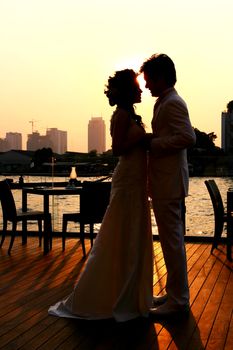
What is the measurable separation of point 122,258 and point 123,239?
0.11m

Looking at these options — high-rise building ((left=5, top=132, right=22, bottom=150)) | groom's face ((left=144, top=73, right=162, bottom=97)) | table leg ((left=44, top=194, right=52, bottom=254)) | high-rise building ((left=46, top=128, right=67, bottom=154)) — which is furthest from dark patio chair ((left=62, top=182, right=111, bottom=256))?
high-rise building ((left=5, top=132, right=22, bottom=150))

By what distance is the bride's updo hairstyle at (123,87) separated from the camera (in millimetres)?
3457

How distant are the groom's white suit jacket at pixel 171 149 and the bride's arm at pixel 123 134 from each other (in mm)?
112

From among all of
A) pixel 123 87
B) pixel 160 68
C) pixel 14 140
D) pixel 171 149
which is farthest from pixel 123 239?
pixel 14 140

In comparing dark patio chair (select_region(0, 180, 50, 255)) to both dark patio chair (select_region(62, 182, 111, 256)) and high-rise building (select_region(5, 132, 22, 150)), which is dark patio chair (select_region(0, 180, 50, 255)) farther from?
high-rise building (select_region(5, 132, 22, 150))

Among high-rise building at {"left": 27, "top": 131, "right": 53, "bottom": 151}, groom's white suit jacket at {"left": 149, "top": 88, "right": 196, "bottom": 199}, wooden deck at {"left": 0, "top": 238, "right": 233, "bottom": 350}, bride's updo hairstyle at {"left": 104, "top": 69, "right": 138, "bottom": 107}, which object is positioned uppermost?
high-rise building at {"left": 27, "top": 131, "right": 53, "bottom": 151}

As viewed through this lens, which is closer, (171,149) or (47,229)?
(171,149)

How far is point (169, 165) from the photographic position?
11.2ft

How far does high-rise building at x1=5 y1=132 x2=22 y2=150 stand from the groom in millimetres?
183118

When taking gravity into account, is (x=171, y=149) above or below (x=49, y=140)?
below

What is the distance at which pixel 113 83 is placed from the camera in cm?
348

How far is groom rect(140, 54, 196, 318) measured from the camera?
3.40m

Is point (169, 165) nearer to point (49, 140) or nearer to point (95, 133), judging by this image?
point (95, 133)

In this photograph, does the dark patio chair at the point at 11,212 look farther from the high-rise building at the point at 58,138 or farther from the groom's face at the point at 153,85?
the high-rise building at the point at 58,138
